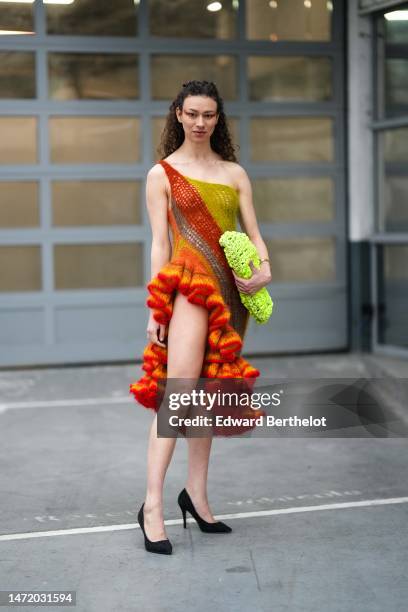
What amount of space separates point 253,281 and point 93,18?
17.0ft

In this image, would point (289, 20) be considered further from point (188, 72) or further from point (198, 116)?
point (198, 116)

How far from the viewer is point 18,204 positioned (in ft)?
28.2

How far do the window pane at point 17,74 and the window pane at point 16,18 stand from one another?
0.62ft

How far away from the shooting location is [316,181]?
915 cm

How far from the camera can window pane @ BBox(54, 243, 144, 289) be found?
8703mm

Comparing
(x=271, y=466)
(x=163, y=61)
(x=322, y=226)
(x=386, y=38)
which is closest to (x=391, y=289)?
(x=322, y=226)

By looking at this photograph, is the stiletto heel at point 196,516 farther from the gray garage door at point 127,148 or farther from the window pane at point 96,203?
the window pane at point 96,203

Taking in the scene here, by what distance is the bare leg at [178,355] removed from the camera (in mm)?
4098

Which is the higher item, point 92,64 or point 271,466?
point 92,64

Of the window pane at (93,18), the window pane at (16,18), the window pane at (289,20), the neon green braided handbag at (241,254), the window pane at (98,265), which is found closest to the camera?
the neon green braided handbag at (241,254)

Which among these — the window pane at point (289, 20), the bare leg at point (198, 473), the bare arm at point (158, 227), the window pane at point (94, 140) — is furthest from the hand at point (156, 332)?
the window pane at point (289, 20)

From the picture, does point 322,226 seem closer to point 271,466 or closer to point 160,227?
point 271,466

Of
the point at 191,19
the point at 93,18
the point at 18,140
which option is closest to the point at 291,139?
the point at 191,19

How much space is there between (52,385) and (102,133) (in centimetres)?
228
